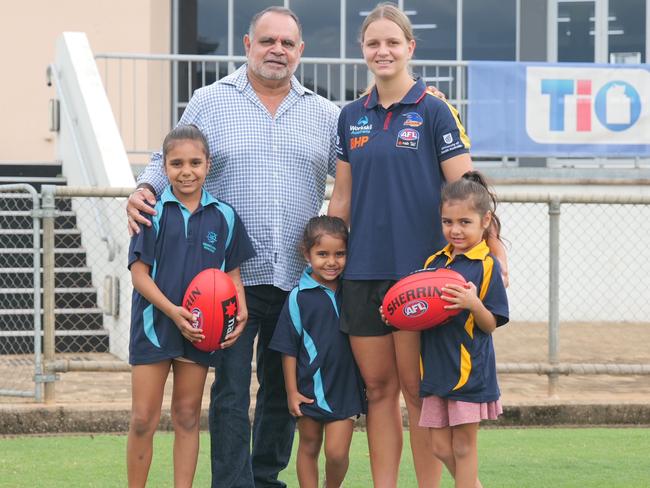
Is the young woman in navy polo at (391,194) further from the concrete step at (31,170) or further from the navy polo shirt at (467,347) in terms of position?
the concrete step at (31,170)

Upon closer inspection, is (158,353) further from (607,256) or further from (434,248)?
(607,256)

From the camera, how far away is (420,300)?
4.89m

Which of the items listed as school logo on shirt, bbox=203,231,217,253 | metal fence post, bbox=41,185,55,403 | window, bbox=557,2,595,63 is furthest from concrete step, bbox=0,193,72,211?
window, bbox=557,2,595,63

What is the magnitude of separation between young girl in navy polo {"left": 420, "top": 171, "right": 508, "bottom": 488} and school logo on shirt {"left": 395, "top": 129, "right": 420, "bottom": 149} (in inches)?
9.8

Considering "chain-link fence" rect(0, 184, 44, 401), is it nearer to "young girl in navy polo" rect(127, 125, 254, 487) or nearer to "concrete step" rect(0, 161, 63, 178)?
"concrete step" rect(0, 161, 63, 178)

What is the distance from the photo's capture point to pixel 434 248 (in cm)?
526

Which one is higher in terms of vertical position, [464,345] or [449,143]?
[449,143]

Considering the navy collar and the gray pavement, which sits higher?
the navy collar

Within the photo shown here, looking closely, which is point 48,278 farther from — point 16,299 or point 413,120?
point 413,120

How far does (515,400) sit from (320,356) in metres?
3.52

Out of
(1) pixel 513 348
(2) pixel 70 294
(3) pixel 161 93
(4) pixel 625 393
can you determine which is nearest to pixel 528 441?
(4) pixel 625 393

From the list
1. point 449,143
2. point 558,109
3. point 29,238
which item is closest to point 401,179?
point 449,143

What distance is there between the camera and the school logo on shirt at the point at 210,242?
5371 mm

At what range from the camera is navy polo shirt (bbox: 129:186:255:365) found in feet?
17.4
